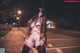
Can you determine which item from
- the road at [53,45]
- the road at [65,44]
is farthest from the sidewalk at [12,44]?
the road at [65,44]

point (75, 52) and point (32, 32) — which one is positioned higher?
point (32, 32)

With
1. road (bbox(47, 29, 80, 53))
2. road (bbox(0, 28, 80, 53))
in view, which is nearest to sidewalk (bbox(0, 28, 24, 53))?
road (bbox(0, 28, 80, 53))

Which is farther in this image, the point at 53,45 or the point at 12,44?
the point at 12,44

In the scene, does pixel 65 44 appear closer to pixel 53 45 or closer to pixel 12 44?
pixel 53 45

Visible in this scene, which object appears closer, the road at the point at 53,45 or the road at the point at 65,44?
the road at the point at 53,45

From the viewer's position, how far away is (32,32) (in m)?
8.03

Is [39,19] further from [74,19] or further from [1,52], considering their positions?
[74,19]

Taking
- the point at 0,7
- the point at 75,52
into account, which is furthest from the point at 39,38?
the point at 0,7

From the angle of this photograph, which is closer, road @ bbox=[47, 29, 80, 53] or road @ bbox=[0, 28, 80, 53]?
road @ bbox=[0, 28, 80, 53]

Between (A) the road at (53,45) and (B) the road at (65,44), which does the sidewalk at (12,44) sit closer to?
(A) the road at (53,45)

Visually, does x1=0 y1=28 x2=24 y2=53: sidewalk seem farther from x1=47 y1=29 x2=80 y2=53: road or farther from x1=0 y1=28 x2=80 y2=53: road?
x1=47 y1=29 x2=80 y2=53: road

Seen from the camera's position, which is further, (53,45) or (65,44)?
(65,44)

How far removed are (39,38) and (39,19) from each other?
791mm

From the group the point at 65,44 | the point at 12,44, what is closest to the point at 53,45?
the point at 65,44
